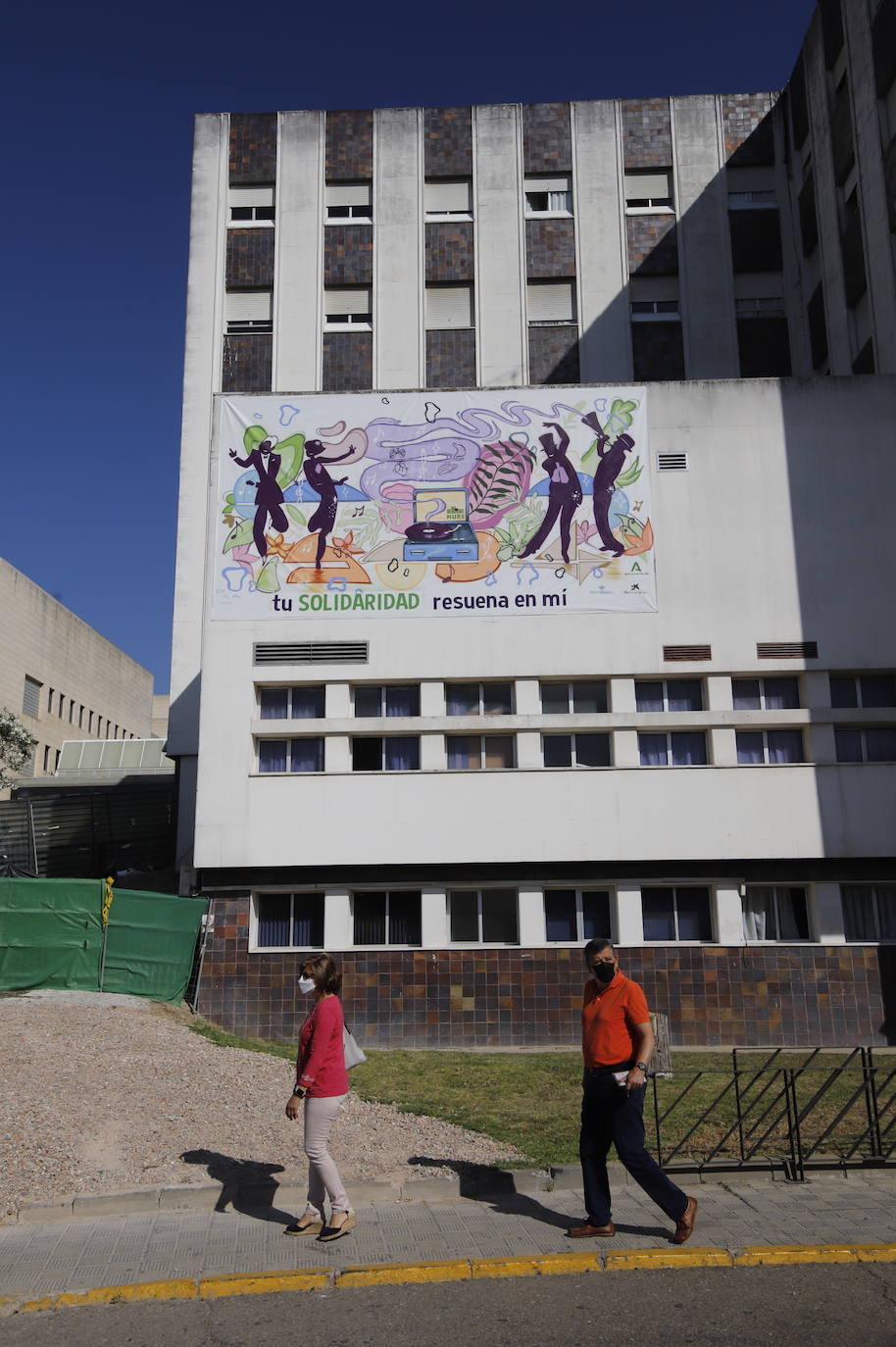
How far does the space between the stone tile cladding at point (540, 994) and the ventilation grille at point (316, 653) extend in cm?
518

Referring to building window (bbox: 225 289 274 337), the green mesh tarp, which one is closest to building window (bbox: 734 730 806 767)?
the green mesh tarp

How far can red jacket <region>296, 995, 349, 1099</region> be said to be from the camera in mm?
7301

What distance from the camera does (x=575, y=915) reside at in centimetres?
1930

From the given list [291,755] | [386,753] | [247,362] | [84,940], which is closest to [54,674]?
[247,362]

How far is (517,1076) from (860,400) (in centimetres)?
1469

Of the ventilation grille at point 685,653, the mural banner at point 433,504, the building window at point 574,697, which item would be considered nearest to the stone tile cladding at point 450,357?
the mural banner at point 433,504

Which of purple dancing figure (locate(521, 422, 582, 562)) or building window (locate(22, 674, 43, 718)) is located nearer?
purple dancing figure (locate(521, 422, 582, 562))

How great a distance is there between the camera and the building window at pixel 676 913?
1919 centimetres

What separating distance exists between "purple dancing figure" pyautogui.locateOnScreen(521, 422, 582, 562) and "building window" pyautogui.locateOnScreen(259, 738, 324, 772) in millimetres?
5445

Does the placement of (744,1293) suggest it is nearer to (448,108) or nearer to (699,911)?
(699,911)

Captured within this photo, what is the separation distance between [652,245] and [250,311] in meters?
12.5

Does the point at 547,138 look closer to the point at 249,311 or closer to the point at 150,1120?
the point at 249,311

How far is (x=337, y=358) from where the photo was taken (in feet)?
104

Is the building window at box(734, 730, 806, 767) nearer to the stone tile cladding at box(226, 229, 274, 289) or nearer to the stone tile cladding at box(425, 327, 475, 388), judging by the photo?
the stone tile cladding at box(425, 327, 475, 388)
